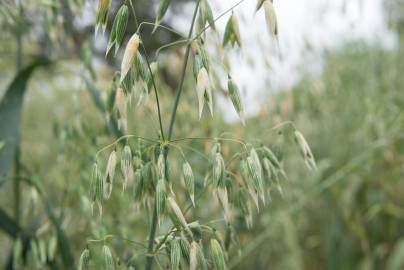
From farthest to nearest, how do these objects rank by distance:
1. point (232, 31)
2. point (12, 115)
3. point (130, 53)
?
1. point (12, 115)
2. point (232, 31)
3. point (130, 53)

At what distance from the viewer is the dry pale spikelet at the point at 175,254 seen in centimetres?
72

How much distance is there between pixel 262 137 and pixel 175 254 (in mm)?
512

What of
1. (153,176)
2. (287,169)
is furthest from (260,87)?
Answer: (153,176)

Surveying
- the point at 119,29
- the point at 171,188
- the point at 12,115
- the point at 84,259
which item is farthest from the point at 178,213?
the point at 12,115

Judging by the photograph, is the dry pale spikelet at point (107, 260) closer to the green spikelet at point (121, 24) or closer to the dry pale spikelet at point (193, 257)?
the dry pale spikelet at point (193, 257)

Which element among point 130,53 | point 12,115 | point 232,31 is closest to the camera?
point 130,53

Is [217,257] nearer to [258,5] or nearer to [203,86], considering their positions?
[203,86]

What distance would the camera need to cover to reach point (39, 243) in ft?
3.92

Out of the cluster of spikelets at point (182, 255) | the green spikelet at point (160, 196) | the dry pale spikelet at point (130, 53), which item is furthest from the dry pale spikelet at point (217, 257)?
the dry pale spikelet at point (130, 53)

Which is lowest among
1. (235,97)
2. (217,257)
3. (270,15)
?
(217,257)

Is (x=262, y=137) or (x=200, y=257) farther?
(x=262, y=137)

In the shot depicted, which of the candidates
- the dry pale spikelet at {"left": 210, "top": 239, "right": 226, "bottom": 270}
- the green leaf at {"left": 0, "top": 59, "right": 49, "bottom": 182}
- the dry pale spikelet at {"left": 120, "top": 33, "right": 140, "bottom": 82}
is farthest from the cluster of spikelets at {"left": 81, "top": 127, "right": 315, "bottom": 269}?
the green leaf at {"left": 0, "top": 59, "right": 49, "bottom": 182}

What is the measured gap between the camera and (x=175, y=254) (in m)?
0.73

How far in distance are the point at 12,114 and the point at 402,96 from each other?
1.51 m
